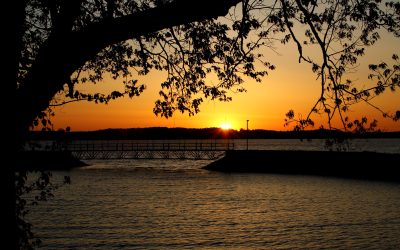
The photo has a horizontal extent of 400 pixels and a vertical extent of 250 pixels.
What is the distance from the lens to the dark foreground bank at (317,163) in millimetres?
55438

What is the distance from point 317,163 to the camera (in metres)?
65.4

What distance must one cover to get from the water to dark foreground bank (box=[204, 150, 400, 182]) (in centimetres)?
501

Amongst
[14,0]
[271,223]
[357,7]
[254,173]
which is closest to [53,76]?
[14,0]

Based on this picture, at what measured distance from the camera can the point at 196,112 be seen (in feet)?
34.6

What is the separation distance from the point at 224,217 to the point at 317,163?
37.2 meters

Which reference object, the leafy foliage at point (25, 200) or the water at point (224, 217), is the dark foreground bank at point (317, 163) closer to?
the water at point (224, 217)

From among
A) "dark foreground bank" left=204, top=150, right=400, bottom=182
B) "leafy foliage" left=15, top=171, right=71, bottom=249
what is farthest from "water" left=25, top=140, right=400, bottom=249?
"leafy foliage" left=15, top=171, right=71, bottom=249

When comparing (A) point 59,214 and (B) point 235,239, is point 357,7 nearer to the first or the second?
(B) point 235,239

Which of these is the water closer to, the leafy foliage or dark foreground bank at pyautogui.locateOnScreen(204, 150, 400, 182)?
dark foreground bank at pyautogui.locateOnScreen(204, 150, 400, 182)

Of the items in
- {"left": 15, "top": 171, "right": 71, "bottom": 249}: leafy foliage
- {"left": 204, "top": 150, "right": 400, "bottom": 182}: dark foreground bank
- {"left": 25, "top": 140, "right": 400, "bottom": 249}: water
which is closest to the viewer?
{"left": 15, "top": 171, "right": 71, "bottom": 249}: leafy foliage

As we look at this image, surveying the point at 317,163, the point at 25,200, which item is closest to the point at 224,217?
the point at 25,200

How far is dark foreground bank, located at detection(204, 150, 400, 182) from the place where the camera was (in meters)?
55.4

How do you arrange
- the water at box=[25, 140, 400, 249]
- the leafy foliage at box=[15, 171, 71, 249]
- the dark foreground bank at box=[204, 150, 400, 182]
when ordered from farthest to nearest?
the dark foreground bank at box=[204, 150, 400, 182], the water at box=[25, 140, 400, 249], the leafy foliage at box=[15, 171, 71, 249]

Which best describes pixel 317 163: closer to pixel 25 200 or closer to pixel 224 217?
pixel 224 217
